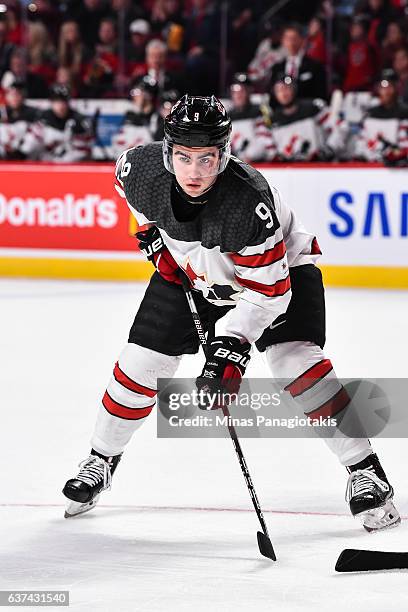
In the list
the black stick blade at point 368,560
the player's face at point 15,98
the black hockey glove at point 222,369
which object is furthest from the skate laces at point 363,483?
the player's face at point 15,98

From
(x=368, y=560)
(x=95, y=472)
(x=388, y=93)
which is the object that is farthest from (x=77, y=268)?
(x=368, y=560)

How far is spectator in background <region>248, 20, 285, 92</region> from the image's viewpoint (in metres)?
8.73

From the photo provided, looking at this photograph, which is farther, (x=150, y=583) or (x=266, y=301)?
(x=266, y=301)

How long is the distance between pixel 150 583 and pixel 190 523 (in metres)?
0.47

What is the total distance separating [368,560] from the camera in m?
2.74

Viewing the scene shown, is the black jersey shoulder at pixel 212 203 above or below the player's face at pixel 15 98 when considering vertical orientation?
above

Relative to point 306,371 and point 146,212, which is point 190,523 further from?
point 146,212

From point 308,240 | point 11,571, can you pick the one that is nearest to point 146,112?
point 308,240

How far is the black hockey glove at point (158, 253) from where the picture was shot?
10.0 feet

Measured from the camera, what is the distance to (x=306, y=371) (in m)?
3.05

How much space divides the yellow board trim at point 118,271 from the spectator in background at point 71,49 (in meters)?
2.18

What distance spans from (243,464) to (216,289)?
44 centimetres

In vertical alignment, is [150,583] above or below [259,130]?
above

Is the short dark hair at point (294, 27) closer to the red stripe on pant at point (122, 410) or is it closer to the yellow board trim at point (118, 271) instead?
the yellow board trim at point (118, 271)
